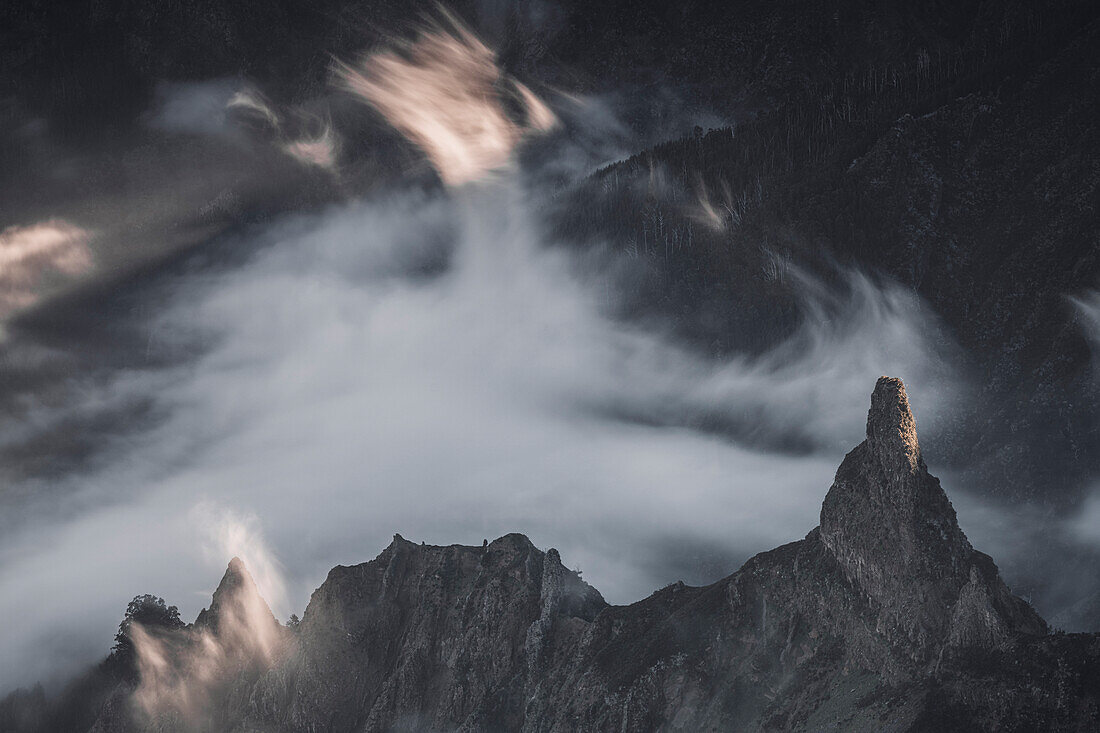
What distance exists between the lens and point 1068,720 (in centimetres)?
19325

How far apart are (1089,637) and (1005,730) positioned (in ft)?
59.4

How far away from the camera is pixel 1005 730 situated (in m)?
200

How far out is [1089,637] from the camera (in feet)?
649

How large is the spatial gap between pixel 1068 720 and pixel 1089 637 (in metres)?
12.6

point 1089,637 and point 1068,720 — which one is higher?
point 1089,637

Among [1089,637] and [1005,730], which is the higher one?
[1089,637]

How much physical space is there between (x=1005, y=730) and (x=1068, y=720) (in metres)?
9.73
